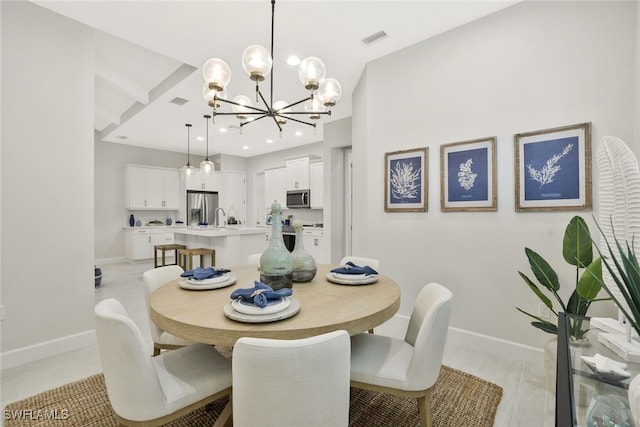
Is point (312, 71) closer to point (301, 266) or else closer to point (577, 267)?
point (301, 266)

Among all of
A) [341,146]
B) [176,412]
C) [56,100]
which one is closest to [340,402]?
[176,412]

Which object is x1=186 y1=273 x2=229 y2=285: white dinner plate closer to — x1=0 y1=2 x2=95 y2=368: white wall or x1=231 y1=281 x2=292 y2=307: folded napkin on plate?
x1=231 y1=281 x2=292 y2=307: folded napkin on plate

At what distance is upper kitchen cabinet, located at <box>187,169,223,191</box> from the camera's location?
753 centimetres

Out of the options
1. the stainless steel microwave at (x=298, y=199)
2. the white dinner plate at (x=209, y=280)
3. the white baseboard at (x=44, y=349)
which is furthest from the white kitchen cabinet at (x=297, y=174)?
the white dinner plate at (x=209, y=280)

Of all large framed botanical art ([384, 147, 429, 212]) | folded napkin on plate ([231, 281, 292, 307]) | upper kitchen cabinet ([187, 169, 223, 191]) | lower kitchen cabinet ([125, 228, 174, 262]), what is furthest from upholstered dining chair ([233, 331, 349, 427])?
upper kitchen cabinet ([187, 169, 223, 191])

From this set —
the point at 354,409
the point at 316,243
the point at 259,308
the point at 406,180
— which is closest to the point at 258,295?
the point at 259,308

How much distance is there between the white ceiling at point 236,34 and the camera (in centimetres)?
235

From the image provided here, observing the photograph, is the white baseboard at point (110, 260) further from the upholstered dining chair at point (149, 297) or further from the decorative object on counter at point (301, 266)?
the decorative object on counter at point (301, 266)

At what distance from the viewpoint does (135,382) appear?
3.51 feet

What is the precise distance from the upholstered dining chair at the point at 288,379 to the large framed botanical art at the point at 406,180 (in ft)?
7.01

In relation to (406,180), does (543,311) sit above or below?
below

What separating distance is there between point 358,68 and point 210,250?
10.9 feet

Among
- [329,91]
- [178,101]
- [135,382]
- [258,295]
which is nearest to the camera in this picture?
[135,382]

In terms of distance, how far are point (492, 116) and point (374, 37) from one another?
1.30m
